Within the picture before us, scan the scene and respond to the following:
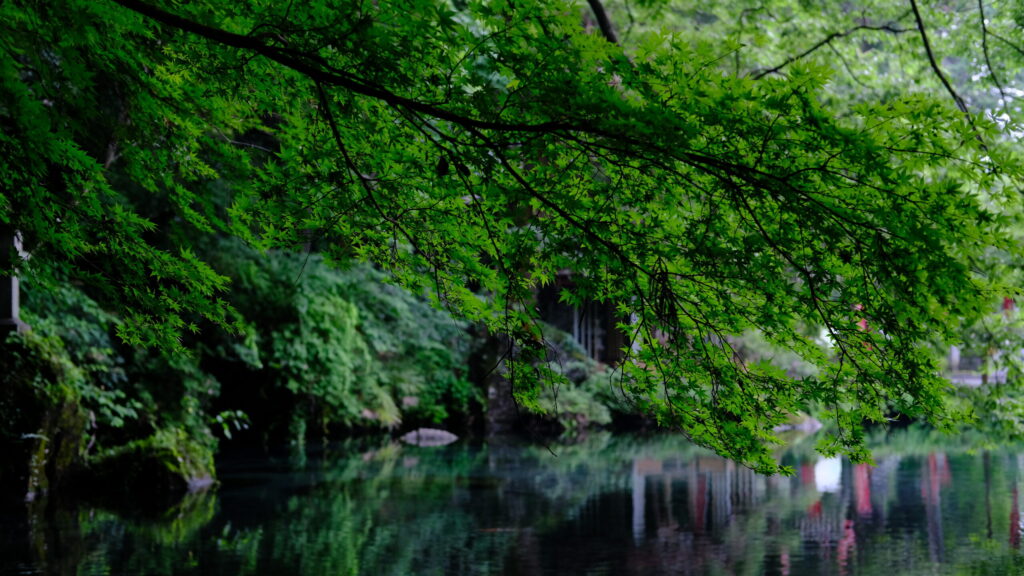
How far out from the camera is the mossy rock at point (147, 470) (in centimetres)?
1193

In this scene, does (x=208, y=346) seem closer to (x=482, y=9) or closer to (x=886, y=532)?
(x=886, y=532)

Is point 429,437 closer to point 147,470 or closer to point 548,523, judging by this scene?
point 147,470

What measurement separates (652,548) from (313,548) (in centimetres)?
326

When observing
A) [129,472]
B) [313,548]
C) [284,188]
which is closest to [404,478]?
[129,472]

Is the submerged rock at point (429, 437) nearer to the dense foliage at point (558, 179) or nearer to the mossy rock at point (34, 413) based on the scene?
the mossy rock at point (34, 413)

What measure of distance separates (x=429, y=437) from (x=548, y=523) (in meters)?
10.4

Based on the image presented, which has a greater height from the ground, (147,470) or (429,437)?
(429,437)

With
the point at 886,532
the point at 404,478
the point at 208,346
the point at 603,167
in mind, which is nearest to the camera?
the point at 603,167

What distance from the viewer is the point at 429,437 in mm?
20656

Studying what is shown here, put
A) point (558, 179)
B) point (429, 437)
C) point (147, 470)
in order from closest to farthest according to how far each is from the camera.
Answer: point (558, 179) < point (147, 470) < point (429, 437)

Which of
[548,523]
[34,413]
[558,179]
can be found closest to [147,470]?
[34,413]

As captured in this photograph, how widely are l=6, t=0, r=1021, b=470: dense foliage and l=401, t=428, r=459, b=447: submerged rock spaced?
14979mm

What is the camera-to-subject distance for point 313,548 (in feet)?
29.9

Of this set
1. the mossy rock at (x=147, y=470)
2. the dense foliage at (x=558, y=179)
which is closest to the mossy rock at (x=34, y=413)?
the mossy rock at (x=147, y=470)
